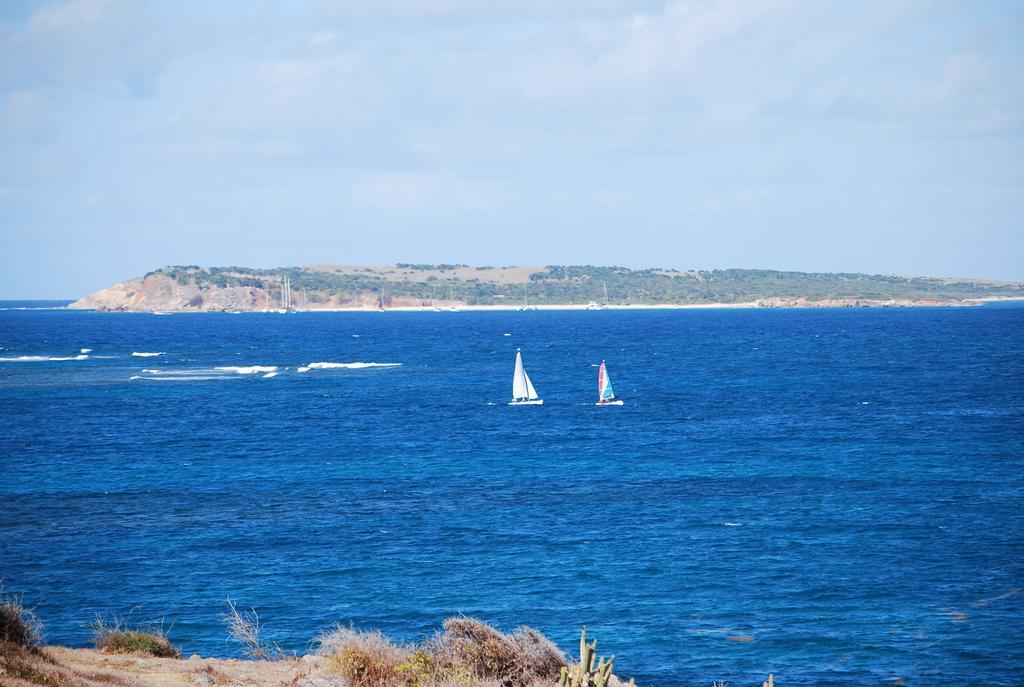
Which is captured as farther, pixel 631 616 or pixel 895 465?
pixel 895 465

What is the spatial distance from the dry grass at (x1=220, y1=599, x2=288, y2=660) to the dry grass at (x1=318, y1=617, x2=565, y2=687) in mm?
3107

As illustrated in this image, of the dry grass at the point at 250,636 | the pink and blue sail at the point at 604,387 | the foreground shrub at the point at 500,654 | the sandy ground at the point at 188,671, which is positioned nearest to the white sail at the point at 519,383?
the pink and blue sail at the point at 604,387

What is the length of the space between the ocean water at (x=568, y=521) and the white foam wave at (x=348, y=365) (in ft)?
112

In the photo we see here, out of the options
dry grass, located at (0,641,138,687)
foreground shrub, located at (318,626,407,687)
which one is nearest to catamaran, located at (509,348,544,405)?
foreground shrub, located at (318,626,407,687)

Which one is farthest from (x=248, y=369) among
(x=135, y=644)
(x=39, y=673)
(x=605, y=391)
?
(x=39, y=673)

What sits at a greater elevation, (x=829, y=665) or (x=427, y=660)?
(x=427, y=660)

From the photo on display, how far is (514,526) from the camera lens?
4303 centimetres

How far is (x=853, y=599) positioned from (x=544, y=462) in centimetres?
2717

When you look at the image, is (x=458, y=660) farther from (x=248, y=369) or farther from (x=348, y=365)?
(x=348, y=365)

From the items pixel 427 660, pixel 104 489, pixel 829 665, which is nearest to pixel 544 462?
pixel 104 489

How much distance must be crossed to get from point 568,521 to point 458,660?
23363mm

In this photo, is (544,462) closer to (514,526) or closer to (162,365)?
(514,526)

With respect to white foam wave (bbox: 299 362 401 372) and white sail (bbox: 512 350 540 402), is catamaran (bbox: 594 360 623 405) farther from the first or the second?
white foam wave (bbox: 299 362 401 372)

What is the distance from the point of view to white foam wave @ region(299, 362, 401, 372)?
5089 inches
